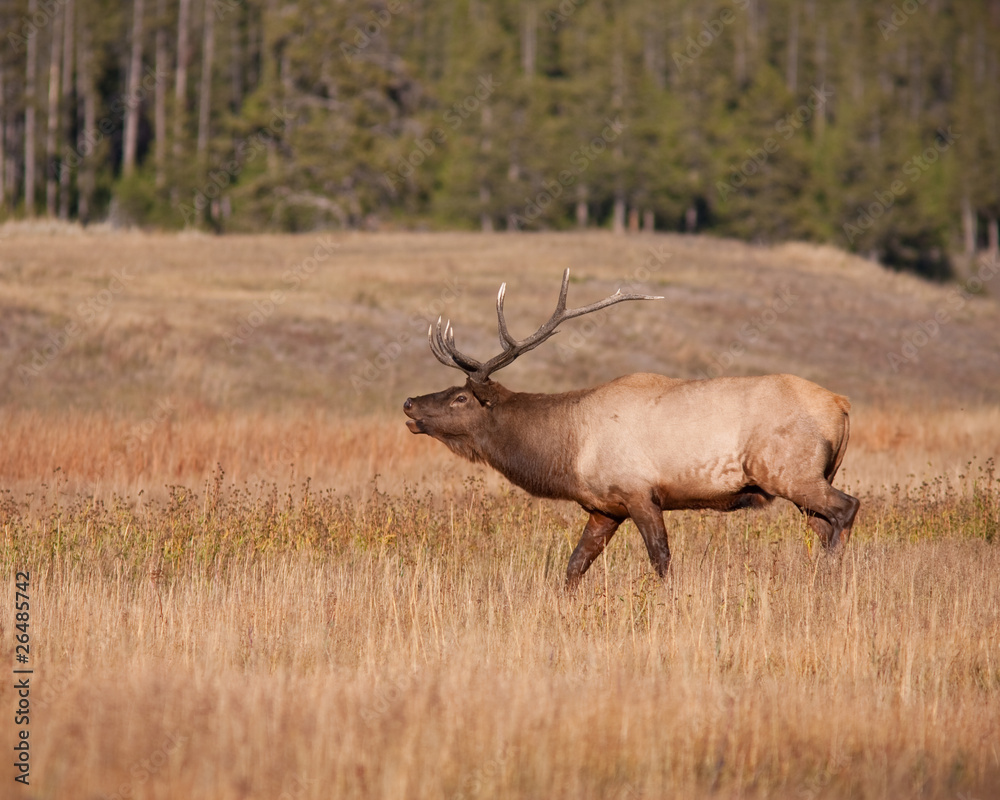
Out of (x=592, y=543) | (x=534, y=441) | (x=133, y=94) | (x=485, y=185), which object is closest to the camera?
(x=592, y=543)

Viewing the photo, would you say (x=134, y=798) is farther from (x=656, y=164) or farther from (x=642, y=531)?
(x=656, y=164)

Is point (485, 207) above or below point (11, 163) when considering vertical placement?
below

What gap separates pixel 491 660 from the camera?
19.9ft

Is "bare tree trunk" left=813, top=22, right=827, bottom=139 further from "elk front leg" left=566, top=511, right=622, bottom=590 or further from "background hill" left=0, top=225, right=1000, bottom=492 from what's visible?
"elk front leg" left=566, top=511, right=622, bottom=590

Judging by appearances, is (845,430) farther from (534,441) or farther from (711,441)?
(534,441)

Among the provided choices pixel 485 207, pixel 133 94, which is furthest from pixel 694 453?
pixel 133 94

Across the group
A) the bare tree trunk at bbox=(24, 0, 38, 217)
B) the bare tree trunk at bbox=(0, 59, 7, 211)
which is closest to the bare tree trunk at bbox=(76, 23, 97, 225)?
the bare tree trunk at bbox=(24, 0, 38, 217)

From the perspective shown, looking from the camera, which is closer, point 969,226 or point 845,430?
point 845,430

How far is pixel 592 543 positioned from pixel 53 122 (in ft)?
212

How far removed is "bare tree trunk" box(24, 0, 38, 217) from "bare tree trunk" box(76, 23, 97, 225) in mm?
2551

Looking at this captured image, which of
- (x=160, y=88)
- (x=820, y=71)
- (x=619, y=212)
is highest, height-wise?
(x=820, y=71)

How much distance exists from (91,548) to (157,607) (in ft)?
7.20

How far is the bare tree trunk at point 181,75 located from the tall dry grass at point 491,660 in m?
57.2

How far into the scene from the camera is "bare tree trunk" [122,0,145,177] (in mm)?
70062
